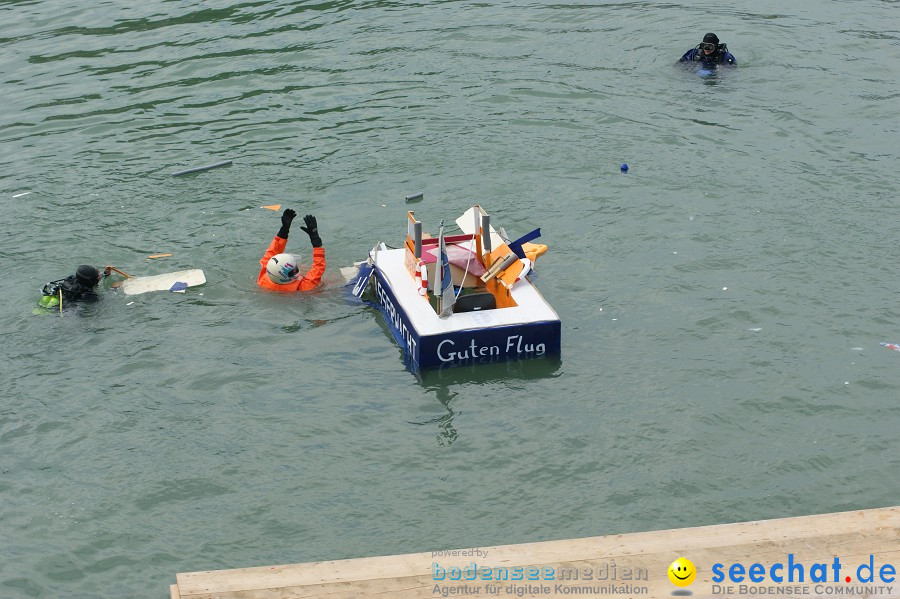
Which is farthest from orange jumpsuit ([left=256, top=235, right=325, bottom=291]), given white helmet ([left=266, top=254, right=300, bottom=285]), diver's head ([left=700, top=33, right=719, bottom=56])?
diver's head ([left=700, top=33, right=719, bottom=56])

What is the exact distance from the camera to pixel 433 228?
1670 cm

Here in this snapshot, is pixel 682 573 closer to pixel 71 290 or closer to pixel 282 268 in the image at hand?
pixel 282 268

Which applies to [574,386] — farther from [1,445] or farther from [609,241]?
[1,445]

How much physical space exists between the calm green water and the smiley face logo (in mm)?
1887

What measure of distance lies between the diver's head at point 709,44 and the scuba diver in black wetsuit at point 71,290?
43.6ft

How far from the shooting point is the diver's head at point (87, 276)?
14.1 metres

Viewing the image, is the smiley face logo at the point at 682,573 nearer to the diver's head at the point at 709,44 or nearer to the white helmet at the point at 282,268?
the white helmet at the point at 282,268

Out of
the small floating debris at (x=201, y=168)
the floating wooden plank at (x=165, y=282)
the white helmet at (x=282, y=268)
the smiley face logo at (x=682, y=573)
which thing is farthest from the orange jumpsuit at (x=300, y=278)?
the smiley face logo at (x=682, y=573)

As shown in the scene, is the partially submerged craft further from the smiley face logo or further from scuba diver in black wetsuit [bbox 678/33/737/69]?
scuba diver in black wetsuit [bbox 678/33/737/69]

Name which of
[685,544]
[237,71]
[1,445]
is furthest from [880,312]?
[237,71]

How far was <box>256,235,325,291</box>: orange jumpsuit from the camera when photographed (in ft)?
49.2

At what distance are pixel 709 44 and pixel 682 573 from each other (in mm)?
15277

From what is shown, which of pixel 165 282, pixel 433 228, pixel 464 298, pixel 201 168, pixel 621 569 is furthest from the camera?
pixel 201 168

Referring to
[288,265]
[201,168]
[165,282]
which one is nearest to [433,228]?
[288,265]
